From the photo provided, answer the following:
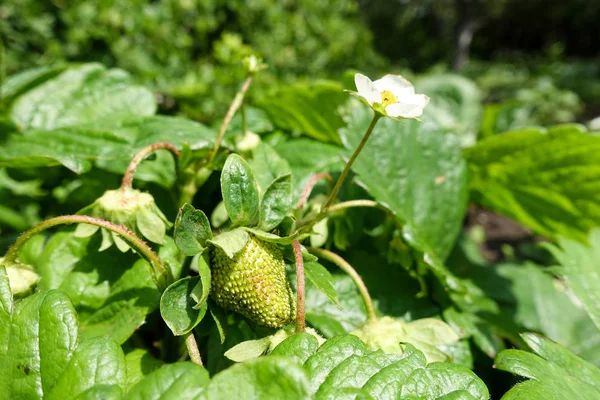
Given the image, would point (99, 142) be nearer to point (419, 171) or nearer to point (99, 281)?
point (99, 281)

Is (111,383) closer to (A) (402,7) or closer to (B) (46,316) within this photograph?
(B) (46,316)

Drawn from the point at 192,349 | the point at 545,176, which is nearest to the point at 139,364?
the point at 192,349

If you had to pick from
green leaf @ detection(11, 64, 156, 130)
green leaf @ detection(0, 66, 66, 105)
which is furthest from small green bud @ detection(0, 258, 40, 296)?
green leaf @ detection(0, 66, 66, 105)

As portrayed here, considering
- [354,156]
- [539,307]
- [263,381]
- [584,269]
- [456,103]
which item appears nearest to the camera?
[263,381]

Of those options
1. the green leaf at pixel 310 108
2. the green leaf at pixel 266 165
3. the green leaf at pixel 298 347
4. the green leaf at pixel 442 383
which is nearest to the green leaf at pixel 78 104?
the green leaf at pixel 310 108

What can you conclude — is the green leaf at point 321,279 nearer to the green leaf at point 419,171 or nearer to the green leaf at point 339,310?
the green leaf at point 339,310

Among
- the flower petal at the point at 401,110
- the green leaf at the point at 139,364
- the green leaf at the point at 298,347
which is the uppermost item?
the flower petal at the point at 401,110

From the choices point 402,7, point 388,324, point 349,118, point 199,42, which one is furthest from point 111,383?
point 402,7

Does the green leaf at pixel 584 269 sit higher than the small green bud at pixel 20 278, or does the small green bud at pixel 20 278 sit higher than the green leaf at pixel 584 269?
the green leaf at pixel 584 269
